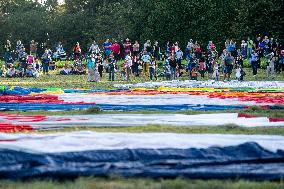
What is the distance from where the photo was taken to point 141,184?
5.96m

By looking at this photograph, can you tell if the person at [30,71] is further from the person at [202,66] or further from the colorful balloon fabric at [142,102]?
the colorful balloon fabric at [142,102]

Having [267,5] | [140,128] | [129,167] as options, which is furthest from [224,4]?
[129,167]

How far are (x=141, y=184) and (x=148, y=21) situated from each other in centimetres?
5080

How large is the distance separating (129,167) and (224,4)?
48.4 m

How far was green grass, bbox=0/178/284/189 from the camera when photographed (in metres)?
5.86

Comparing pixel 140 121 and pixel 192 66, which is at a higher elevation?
pixel 192 66

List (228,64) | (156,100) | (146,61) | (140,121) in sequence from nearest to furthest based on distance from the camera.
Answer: (140,121) → (156,100) → (228,64) → (146,61)

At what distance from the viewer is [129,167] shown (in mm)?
6457

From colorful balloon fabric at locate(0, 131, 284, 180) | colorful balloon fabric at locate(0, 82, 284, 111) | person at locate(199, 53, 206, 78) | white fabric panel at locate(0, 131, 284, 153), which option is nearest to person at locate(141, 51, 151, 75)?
person at locate(199, 53, 206, 78)

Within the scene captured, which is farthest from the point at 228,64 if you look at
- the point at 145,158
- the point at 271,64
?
the point at 145,158

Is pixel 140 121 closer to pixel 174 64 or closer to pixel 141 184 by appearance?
pixel 141 184

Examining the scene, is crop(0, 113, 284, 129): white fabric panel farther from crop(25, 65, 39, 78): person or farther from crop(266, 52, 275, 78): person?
crop(25, 65, 39, 78): person

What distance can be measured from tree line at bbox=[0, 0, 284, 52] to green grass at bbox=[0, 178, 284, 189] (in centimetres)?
4146

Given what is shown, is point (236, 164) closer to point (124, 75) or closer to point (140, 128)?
point (140, 128)
